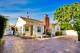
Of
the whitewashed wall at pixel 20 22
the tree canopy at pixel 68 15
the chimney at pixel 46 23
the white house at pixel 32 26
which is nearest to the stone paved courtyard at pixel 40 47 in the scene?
the white house at pixel 32 26

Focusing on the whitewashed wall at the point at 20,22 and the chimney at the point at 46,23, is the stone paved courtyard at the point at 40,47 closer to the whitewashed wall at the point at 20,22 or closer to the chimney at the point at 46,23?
the whitewashed wall at the point at 20,22

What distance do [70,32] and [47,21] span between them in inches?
363

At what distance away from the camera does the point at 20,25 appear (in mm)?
48531

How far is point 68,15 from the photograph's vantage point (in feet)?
169

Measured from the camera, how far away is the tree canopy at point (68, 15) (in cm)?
5122

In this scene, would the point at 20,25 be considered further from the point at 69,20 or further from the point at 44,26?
the point at 69,20

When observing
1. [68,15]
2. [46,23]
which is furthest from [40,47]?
[68,15]

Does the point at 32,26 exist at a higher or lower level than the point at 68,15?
lower

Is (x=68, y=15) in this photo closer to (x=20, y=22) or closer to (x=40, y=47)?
(x=20, y=22)

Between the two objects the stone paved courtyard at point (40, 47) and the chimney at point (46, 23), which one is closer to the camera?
the stone paved courtyard at point (40, 47)

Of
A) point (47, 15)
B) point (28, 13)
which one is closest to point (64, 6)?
point (47, 15)

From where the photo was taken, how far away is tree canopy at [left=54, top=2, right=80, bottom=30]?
51.2 m

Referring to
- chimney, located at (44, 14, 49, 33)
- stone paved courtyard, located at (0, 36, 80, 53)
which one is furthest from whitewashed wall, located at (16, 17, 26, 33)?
stone paved courtyard, located at (0, 36, 80, 53)

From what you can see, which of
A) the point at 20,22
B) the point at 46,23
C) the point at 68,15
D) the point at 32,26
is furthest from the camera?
the point at 68,15
